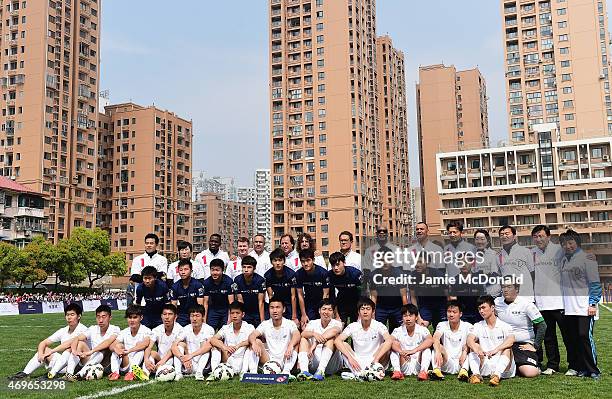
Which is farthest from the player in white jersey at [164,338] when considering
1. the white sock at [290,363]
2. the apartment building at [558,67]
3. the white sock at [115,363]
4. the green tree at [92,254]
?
the apartment building at [558,67]

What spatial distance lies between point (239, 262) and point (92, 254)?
161ft

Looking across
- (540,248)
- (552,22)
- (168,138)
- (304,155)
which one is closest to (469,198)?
(304,155)

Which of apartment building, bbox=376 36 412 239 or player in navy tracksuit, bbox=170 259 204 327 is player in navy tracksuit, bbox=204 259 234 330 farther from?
apartment building, bbox=376 36 412 239

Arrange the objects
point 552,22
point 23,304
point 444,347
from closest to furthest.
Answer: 1. point 444,347
2. point 23,304
3. point 552,22

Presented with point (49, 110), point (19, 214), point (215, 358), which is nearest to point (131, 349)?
point (215, 358)

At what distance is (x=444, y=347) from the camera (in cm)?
917

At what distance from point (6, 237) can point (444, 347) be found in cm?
5724

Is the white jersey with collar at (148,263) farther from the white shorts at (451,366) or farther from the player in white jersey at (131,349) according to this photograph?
the white shorts at (451,366)

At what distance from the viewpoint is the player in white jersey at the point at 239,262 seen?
11.6 metres

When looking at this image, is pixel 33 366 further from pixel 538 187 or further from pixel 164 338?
pixel 538 187

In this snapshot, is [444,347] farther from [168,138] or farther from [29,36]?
[168,138]

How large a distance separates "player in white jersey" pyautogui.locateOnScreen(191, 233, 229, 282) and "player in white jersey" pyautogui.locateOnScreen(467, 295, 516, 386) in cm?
499

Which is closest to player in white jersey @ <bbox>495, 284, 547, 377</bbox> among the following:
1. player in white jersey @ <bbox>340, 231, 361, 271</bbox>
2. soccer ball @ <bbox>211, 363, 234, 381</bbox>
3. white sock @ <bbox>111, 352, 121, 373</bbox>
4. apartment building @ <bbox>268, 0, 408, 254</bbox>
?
player in white jersey @ <bbox>340, 231, 361, 271</bbox>

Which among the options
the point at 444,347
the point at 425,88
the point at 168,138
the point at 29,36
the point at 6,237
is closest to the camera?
the point at 444,347
